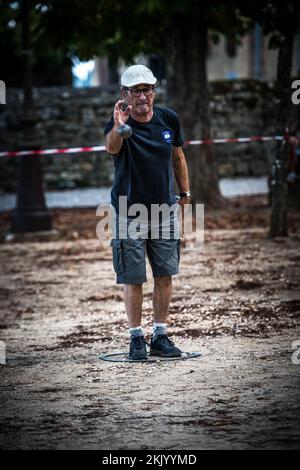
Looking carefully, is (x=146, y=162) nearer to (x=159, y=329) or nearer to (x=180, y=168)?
(x=180, y=168)

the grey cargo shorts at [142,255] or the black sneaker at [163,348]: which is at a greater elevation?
the grey cargo shorts at [142,255]

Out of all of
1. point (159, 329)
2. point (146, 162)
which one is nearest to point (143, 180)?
point (146, 162)

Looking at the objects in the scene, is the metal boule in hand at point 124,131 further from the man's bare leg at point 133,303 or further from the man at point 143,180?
the man's bare leg at point 133,303

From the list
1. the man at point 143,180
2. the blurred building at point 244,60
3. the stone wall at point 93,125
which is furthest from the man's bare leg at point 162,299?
the blurred building at point 244,60

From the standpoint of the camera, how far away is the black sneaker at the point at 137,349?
642 cm

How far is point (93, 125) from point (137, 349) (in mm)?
18203

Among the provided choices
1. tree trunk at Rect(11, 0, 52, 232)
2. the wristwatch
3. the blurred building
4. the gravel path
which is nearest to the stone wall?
tree trunk at Rect(11, 0, 52, 232)

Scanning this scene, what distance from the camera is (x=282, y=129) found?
1238cm

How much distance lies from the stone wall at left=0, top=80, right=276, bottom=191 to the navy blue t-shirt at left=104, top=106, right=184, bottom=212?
1689 cm

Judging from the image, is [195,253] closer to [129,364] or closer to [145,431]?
[129,364]

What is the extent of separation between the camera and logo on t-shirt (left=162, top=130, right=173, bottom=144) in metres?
6.41

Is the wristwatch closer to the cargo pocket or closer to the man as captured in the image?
the man

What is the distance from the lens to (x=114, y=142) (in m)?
6.14
